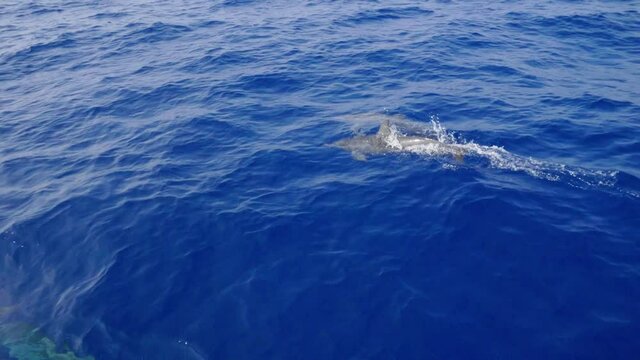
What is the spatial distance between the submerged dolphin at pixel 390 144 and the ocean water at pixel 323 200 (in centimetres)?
21

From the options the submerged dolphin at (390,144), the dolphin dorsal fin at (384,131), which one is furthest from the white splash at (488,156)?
the dolphin dorsal fin at (384,131)

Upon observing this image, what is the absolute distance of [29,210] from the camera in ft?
59.6

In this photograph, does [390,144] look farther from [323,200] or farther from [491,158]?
[323,200]

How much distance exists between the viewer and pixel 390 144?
68.6 ft

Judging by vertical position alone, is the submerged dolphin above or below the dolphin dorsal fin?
below

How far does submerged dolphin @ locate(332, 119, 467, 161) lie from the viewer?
799 inches

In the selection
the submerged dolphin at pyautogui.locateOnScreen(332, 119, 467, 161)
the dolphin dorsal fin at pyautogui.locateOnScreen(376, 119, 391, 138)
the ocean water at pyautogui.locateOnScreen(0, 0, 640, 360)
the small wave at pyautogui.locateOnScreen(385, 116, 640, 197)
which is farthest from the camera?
the dolphin dorsal fin at pyautogui.locateOnScreen(376, 119, 391, 138)

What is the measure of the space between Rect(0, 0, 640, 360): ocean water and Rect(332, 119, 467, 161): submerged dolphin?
0.68 feet

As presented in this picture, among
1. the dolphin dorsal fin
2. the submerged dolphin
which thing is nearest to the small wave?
the submerged dolphin

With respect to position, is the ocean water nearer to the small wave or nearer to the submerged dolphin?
the small wave

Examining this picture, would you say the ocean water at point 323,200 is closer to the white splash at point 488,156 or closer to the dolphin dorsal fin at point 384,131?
the white splash at point 488,156

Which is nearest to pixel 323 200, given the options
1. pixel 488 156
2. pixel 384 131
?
pixel 384 131

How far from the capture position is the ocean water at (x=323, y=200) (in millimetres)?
13297

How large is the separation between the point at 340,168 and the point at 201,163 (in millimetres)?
5404
